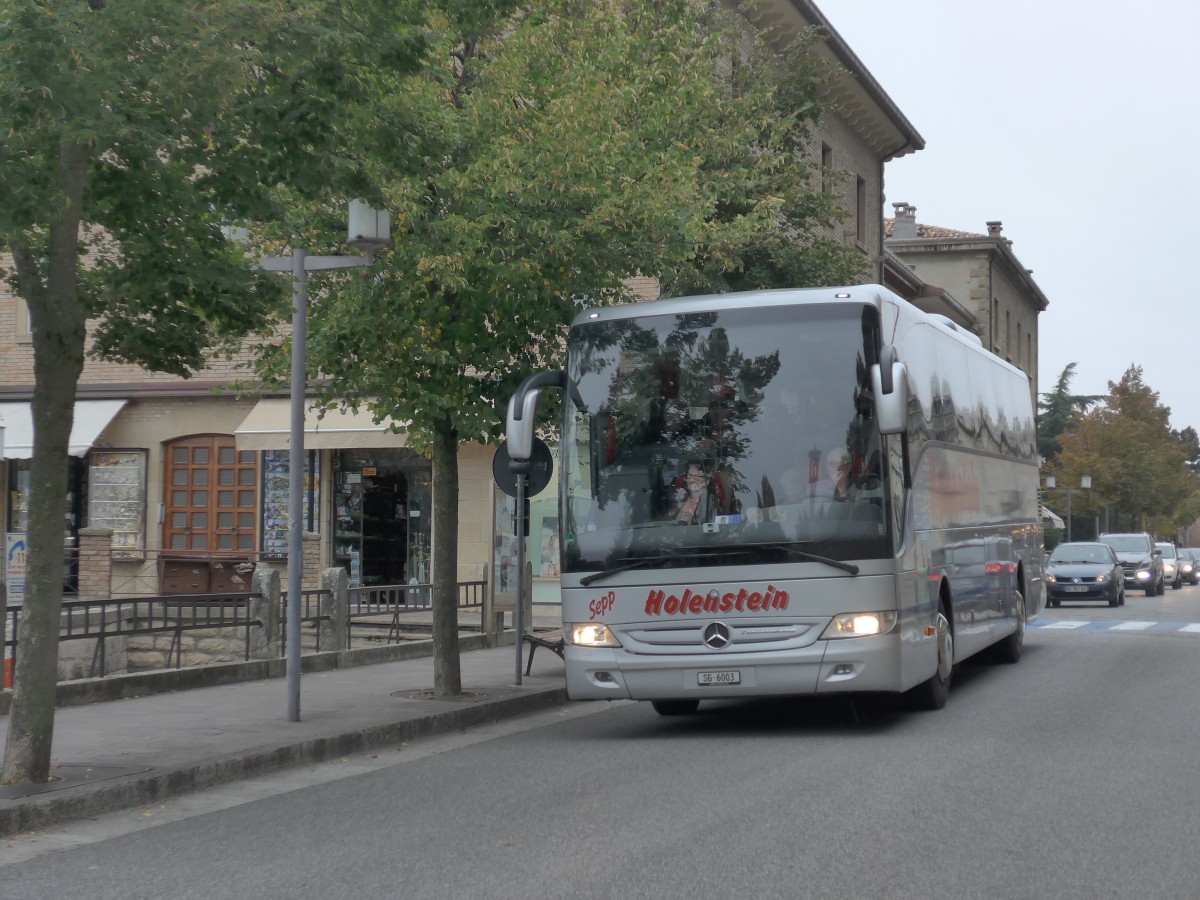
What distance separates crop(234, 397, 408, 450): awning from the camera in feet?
83.6

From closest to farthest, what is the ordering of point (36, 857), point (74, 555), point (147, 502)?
point (36, 857) → point (74, 555) → point (147, 502)

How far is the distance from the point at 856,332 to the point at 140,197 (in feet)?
16.7

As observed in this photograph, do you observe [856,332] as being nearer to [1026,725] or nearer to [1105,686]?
[1026,725]

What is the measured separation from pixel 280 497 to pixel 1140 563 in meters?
25.5

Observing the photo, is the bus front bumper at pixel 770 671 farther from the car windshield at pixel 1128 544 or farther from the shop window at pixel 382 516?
the car windshield at pixel 1128 544

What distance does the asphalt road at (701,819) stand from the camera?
21.0ft

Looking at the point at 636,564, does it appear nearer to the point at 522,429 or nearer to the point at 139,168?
the point at 522,429

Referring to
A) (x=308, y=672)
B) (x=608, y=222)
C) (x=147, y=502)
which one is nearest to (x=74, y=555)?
(x=147, y=502)

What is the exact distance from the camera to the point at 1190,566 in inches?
2343

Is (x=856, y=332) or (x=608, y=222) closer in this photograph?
(x=856, y=332)

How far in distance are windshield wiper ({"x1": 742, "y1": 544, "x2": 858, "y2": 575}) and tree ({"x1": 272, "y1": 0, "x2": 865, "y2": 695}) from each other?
313 centimetres

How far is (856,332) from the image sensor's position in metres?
11.4

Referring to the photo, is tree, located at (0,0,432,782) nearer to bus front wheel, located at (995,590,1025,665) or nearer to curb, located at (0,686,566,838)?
curb, located at (0,686,566,838)

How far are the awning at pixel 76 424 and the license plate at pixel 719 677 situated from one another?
17.9 m
